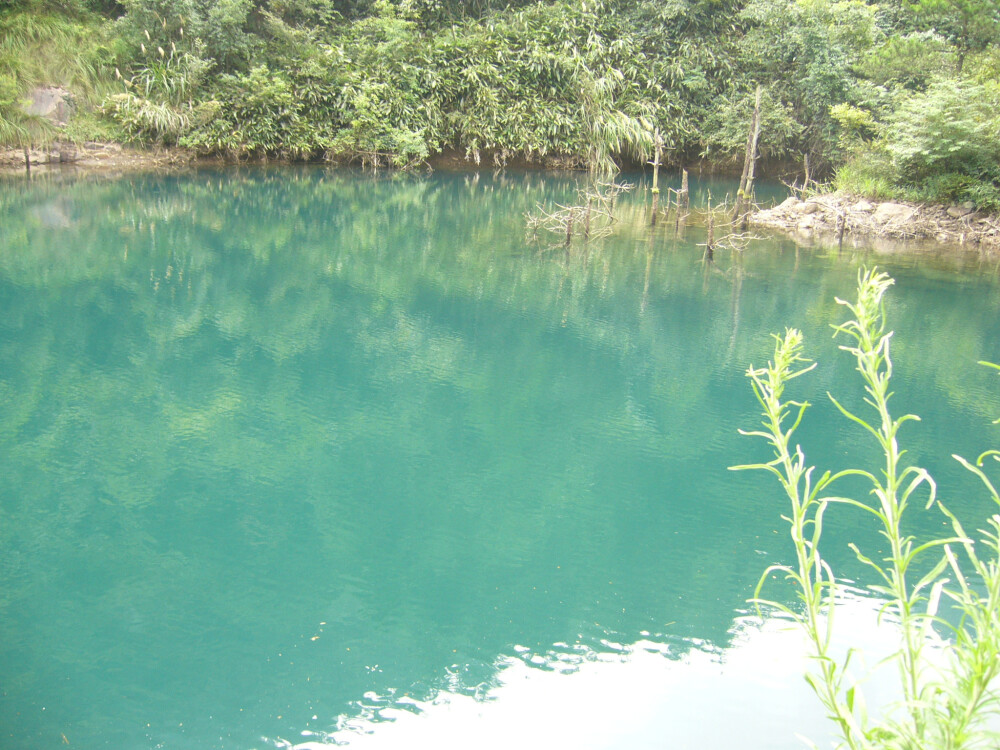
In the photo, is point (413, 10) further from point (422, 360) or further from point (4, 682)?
point (4, 682)

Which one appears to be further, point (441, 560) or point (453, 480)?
point (453, 480)

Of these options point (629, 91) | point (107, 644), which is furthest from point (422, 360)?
point (629, 91)

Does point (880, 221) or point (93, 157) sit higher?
point (93, 157)

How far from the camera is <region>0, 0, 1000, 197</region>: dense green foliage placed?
713 inches

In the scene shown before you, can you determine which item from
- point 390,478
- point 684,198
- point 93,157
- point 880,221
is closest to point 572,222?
point 684,198

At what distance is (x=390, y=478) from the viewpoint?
18.1ft

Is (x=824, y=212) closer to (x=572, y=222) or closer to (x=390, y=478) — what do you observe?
(x=572, y=222)

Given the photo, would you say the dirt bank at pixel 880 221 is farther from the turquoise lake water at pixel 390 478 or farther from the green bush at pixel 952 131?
the turquoise lake water at pixel 390 478

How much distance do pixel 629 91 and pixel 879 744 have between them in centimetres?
2426

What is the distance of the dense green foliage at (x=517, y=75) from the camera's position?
18109mm

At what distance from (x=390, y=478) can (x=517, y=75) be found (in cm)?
1975

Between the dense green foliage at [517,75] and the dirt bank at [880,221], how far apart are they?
0.40 m

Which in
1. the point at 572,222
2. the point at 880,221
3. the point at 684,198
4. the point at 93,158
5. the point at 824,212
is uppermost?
the point at 93,158

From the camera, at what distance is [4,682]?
11.5 feet
